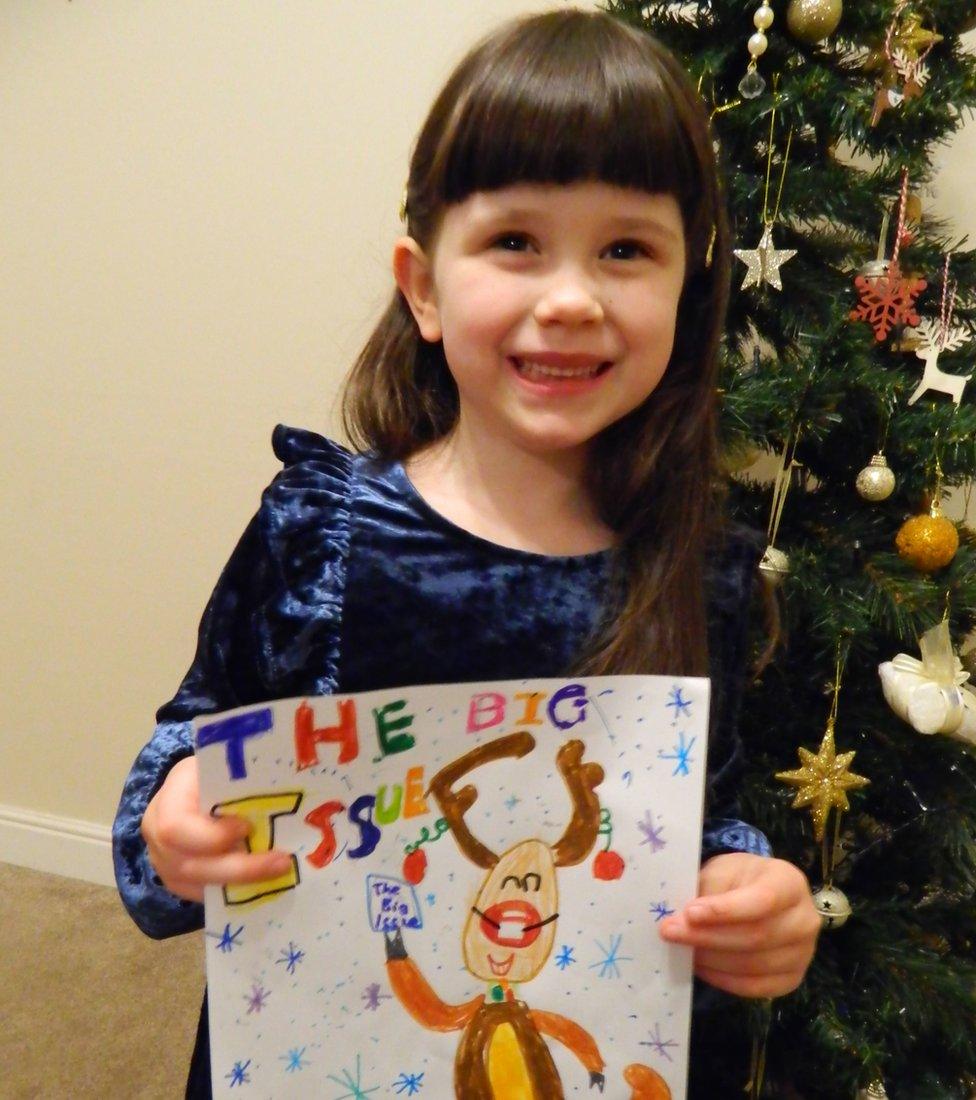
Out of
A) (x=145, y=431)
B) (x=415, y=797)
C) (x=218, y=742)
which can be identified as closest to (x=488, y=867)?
(x=415, y=797)

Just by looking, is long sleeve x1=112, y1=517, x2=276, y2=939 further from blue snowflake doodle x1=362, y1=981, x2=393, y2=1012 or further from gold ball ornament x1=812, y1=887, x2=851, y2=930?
gold ball ornament x1=812, y1=887, x2=851, y2=930

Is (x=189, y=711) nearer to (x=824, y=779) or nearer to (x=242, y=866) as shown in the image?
(x=242, y=866)

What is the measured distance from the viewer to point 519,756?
0.49m

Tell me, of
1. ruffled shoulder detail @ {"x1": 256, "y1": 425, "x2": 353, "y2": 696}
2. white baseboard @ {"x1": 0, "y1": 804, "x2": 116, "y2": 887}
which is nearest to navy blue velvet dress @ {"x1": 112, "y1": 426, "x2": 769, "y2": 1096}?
ruffled shoulder detail @ {"x1": 256, "y1": 425, "x2": 353, "y2": 696}

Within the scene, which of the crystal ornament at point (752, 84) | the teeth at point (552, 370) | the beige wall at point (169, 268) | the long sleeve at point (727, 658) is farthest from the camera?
the beige wall at point (169, 268)

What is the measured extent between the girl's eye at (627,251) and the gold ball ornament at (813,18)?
396mm

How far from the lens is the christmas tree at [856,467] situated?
0.81 metres

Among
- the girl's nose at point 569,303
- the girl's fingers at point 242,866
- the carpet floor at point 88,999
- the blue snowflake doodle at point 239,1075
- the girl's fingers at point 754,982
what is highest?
the girl's nose at point 569,303

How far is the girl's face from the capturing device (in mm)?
533

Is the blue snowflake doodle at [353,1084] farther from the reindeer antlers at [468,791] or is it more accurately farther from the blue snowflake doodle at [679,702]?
Result: the blue snowflake doodle at [679,702]

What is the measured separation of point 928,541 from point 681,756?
479 mm

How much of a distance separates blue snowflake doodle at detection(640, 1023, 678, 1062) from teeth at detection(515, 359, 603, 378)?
0.40 meters

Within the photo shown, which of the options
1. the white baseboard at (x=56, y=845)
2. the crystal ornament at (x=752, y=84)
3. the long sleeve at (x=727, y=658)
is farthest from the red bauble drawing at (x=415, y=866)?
the white baseboard at (x=56, y=845)

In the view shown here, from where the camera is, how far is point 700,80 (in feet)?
2.60
